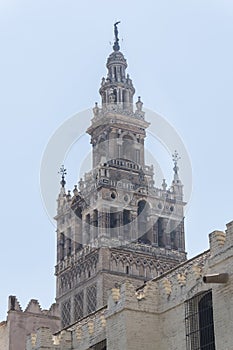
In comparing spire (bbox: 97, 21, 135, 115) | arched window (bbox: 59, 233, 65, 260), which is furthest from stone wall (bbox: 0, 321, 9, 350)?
spire (bbox: 97, 21, 135, 115)

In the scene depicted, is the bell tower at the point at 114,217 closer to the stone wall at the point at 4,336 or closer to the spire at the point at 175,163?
the spire at the point at 175,163

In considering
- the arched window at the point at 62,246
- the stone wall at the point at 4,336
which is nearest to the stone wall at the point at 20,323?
the stone wall at the point at 4,336

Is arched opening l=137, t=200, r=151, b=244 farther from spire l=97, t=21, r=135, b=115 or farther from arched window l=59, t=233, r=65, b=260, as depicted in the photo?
spire l=97, t=21, r=135, b=115

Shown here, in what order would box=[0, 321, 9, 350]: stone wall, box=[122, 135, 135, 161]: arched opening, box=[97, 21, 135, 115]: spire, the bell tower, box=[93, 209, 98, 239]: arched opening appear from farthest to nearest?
box=[97, 21, 135, 115]: spire → box=[122, 135, 135, 161]: arched opening → box=[93, 209, 98, 239]: arched opening → the bell tower → box=[0, 321, 9, 350]: stone wall

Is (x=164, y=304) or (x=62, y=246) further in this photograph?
(x=62, y=246)

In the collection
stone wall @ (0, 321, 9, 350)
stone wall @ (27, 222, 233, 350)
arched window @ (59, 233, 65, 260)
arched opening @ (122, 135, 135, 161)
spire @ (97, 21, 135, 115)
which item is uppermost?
spire @ (97, 21, 135, 115)

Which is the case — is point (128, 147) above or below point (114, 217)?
above

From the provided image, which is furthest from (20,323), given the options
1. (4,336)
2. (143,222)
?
(143,222)

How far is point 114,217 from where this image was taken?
234ft

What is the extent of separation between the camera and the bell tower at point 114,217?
69.8 metres

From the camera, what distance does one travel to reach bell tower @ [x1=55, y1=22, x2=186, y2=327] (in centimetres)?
6981

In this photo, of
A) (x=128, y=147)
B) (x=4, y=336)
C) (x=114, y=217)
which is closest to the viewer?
(x=4, y=336)

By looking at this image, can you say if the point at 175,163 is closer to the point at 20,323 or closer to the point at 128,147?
the point at 128,147

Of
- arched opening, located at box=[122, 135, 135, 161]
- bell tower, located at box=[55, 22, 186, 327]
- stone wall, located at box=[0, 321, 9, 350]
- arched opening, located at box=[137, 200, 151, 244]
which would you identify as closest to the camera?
stone wall, located at box=[0, 321, 9, 350]
